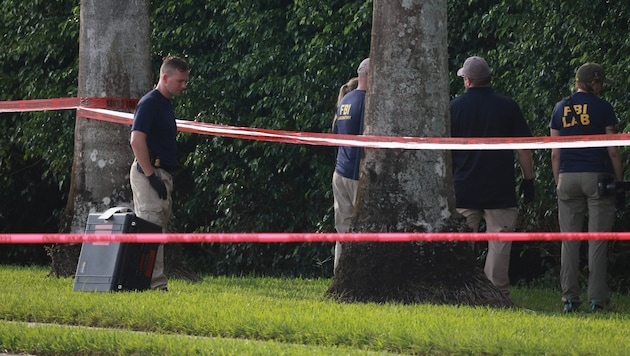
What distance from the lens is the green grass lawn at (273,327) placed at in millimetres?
7059

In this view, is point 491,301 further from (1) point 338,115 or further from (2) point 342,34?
(2) point 342,34

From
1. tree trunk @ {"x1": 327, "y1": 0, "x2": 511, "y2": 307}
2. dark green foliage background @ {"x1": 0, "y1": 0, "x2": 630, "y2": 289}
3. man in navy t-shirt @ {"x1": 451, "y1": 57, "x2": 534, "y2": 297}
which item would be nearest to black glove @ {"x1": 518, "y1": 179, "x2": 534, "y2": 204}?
man in navy t-shirt @ {"x1": 451, "y1": 57, "x2": 534, "y2": 297}

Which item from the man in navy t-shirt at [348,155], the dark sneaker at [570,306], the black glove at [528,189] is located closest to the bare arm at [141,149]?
the man in navy t-shirt at [348,155]

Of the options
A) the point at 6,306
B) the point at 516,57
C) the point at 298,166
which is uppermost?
the point at 516,57

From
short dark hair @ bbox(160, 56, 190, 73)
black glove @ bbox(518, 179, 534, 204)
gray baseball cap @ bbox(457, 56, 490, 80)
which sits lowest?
black glove @ bbox(518, 179, 534, 204)

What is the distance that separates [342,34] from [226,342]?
23.1 feet

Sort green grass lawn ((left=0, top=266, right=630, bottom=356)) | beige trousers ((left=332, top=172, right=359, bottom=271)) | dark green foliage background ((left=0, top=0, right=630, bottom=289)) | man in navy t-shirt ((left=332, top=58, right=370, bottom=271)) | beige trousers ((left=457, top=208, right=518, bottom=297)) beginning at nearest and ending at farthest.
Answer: green grass lawn ((left=0, top=266, right=630, bottom=356)) → beige trousers ((left=457, top=208, right=518, bottom=297)) → man in navy t-shirt ((left=332, top=58, right=370, bottom=271)) → beige trousers ((left=332, top=172, right=359, bottom=271)) → dark green foliage background ((left=0, top=0, right=630, bottom=289))

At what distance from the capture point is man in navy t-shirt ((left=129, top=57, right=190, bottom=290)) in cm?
971

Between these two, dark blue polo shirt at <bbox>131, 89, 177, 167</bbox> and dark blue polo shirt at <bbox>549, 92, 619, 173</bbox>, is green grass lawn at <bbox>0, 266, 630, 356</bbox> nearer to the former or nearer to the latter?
dark blue polo shirt at <bbox>131, 89, 177, 167</bbox>

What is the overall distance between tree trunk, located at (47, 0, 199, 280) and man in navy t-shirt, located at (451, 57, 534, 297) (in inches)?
129

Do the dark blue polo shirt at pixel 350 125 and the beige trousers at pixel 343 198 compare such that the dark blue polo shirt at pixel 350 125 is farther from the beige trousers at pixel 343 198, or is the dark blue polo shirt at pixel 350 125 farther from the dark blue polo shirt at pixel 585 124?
the dark blue polo shirt at pixel 585 124

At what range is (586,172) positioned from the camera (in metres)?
9.85

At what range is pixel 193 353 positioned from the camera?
687 centimetres

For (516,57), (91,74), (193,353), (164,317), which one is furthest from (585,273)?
(193,353)
